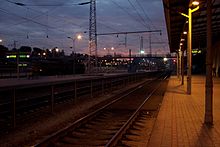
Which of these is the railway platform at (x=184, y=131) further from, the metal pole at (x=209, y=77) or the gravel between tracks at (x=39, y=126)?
the gravel between tracks at (x=39, y=126)

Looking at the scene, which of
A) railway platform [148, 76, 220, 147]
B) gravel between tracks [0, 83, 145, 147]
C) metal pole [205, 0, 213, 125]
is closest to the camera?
railway platform [148, 76, 220, 147]

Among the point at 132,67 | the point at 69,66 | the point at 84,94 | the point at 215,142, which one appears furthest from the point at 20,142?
the point at 132,67

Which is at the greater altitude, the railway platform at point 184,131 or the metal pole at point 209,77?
the metal pole at point 209,77

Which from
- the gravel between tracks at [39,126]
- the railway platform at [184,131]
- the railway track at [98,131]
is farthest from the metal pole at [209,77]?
the gravel between tracks at [39,126]

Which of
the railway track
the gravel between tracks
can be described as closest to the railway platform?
the railway track

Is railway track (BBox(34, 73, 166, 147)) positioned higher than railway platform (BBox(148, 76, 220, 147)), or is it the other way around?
railway platform (BBox(148, 76, 220, 147))

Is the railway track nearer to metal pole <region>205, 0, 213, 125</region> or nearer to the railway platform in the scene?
the railway platform

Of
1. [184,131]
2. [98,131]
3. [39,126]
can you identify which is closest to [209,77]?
[184,131]

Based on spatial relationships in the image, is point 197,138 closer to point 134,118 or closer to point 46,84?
point 134,118

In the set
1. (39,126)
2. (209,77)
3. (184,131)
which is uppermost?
(209,77)


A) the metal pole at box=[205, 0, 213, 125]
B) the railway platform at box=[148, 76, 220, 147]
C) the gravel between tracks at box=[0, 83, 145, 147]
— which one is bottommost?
the gravel between tracks at box=[0, 83, 145, 147]

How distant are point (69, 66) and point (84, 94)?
1955 inches

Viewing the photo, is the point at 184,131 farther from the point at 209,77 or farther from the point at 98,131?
the point at 98,131

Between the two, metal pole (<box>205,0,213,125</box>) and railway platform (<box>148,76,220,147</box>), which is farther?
metal pole (<box>205,0,213,125</box>)
